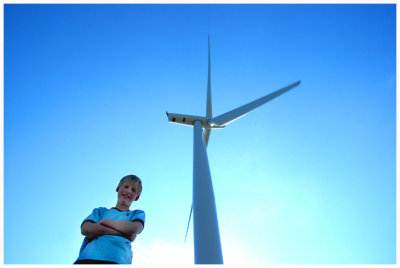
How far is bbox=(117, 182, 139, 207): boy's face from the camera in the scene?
3.93m

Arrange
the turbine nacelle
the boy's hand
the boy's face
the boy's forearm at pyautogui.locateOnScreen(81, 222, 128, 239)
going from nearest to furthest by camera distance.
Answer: the boy's forearm at pyautogui.locateOnScreen(81, 222, 128, 239) → the boy's hand → the boy's face → the turbine nacelle

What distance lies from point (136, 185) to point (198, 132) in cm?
542

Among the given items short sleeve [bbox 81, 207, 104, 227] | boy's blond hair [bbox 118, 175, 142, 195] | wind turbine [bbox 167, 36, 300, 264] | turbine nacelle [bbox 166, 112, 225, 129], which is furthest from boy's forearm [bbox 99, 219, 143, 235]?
turbine nacelle [bbox 166, 112, 225, 129]

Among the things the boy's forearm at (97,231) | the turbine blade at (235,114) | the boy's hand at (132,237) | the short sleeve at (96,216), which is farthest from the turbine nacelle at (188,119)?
the boy's forearm at (97,231)

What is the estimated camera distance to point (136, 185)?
4.10 meters

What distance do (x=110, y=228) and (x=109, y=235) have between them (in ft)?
0.30

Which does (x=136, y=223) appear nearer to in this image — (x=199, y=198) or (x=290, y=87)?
(x=199, y=198)

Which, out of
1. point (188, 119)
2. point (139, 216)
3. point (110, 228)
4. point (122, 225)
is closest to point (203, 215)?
point (139, 216)

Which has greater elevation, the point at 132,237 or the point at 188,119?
the point at 188,119

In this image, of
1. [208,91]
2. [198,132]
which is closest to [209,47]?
[208,91]

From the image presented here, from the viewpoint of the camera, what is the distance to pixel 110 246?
320 cm

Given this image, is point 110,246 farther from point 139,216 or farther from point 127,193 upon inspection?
point 127,193

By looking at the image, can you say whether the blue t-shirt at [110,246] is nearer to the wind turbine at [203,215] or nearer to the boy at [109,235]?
the boy at [109,235]

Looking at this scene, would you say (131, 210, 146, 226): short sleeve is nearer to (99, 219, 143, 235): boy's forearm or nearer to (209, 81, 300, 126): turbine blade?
(99, 219, 143, 235): boy's forearm
